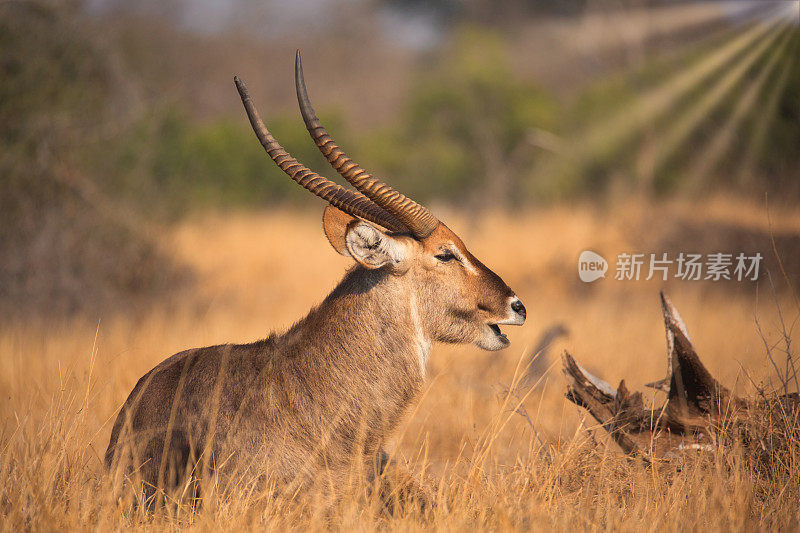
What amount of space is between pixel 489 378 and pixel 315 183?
140 inches

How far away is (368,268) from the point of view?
11.8 ft

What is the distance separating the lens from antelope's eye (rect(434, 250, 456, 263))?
12.3ft

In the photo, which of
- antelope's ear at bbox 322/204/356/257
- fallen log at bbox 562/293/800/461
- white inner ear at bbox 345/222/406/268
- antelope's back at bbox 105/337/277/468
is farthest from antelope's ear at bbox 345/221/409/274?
fallen log at bbox 562/293/800/461

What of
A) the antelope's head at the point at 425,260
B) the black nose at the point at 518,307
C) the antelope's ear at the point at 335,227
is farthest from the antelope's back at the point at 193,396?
the black nose at the point at 518,307

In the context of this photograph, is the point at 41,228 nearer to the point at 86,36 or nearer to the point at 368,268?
the point at 86,36

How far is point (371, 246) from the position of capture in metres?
3.47

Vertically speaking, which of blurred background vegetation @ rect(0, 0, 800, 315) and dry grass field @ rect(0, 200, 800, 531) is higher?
blurred background vegetation @ rect(0, 0, 800, 315)

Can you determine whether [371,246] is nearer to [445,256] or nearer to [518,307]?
[445,256]

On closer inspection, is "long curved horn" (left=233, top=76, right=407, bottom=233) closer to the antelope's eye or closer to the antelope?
the antelope

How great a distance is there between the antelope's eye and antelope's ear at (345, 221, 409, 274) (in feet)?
0.61

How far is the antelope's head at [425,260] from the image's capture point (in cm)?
355

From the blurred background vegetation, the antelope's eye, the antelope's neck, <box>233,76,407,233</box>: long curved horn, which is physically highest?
the blurred background vegetation

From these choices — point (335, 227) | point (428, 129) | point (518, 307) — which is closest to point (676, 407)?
point (518, 307)

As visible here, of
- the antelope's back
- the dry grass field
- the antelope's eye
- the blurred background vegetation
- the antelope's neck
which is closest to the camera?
the dry grass field
